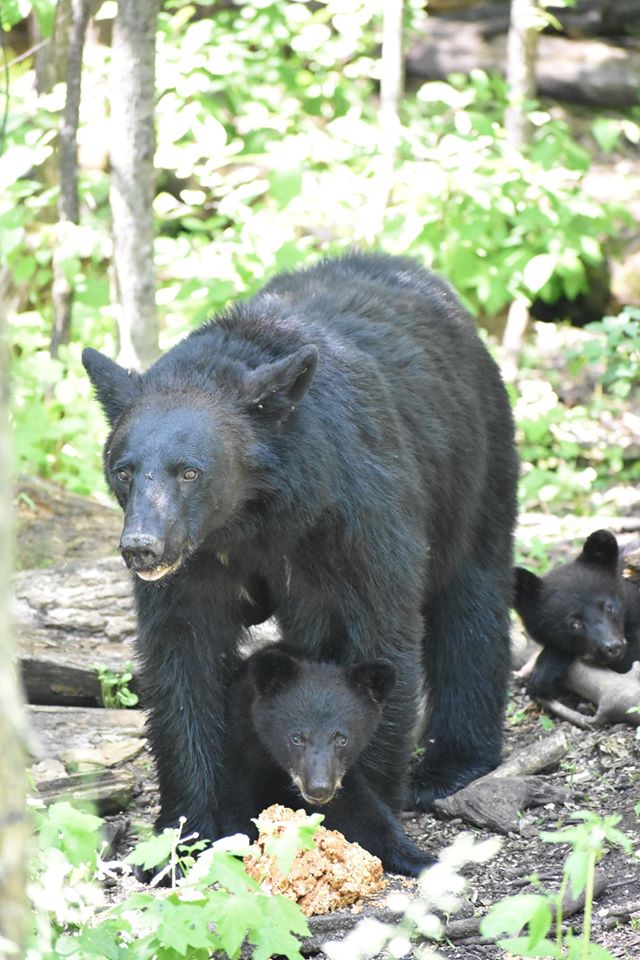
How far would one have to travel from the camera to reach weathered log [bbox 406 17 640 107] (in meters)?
15.1

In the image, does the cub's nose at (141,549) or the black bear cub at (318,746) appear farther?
the black bear cub at (318,746)

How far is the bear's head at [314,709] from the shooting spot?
16.1ft

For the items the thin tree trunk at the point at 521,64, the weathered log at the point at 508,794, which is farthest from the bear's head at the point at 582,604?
the thin tree trunk at the point at 521,64

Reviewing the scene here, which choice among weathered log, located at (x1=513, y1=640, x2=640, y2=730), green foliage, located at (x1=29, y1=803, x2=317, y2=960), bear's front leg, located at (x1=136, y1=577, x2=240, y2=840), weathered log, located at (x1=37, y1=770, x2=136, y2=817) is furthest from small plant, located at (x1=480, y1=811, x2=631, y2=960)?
weathered log, located at (x1=513, y1=640, x2=640, y2=730)

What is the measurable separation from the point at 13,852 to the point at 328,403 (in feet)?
9.26

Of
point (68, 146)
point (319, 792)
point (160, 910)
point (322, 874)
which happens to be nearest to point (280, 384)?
point (319, 792)

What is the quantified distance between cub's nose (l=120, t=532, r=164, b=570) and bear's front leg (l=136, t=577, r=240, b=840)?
2.58ft

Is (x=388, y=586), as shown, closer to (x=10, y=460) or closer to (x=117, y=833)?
(x=117, y=833)

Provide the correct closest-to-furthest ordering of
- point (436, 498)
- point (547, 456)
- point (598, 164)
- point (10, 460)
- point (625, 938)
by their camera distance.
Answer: point (10, 460) < point (625, 938) < point (436, 498) < point (547, 456) < point (598, 164)

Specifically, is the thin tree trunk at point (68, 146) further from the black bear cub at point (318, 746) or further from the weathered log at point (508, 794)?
the weathered log at point (508, 794)

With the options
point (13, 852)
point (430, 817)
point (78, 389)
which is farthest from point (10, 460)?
point (78, 389)

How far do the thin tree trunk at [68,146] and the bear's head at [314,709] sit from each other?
451cm

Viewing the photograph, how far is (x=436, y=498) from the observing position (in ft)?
18.8

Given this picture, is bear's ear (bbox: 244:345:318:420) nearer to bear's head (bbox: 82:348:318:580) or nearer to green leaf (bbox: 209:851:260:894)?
bear's head (bbox: 82:348:318:580)
